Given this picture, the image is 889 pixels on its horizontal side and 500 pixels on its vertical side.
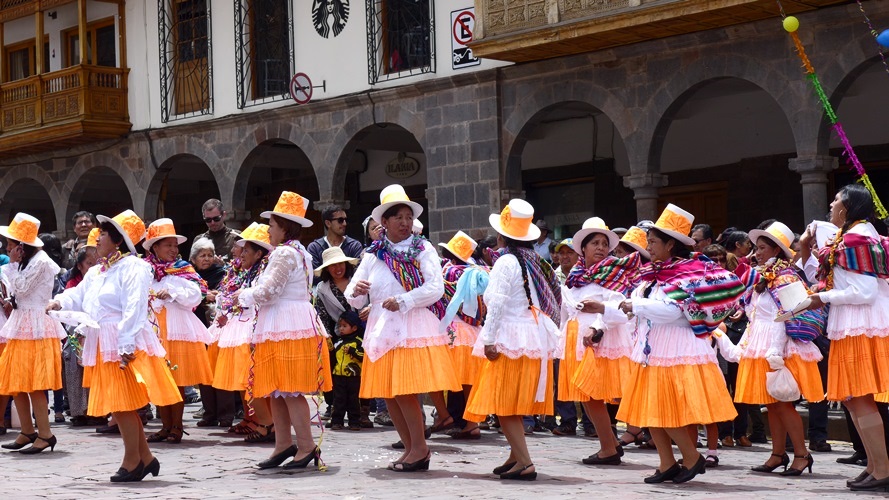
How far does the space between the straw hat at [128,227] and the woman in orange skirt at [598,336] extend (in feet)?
10.3

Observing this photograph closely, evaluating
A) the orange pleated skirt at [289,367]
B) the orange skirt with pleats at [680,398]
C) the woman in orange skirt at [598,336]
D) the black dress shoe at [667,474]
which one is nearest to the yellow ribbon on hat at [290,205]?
the orange pleated skirt at [289,367]

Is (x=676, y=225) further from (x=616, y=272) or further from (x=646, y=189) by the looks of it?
(x=646, y=189)

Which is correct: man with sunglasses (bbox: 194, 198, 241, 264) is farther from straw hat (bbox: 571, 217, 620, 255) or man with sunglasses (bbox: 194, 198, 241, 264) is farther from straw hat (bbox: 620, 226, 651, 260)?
straw hat (bbox: 620, 226, 651, 260)

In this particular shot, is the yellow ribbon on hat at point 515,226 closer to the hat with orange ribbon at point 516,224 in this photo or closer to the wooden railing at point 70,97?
the hat with orange ribbon at point 516,224

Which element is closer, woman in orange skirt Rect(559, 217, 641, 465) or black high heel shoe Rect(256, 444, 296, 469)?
black high heel shoe Rect(256, 444, 296, 469)

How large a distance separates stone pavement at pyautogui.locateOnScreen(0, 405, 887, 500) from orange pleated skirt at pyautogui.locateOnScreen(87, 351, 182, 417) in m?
0.53

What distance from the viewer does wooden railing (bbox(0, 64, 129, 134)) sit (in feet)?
76.1

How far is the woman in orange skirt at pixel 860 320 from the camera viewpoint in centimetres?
782

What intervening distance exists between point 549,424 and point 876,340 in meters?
4.68

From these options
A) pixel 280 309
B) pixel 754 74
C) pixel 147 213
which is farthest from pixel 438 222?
pixel 280 309

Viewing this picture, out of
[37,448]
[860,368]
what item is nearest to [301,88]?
[37,448]

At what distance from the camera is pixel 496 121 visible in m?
18.3

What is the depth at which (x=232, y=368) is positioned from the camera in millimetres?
10984

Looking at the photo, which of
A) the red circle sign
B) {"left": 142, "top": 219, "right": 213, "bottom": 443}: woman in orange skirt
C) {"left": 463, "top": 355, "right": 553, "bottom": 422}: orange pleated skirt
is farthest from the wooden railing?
{"left": 463, "top": 355, "right": 553, "bottom": 422}: orange pleated skirt
